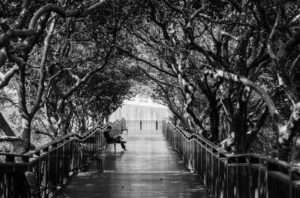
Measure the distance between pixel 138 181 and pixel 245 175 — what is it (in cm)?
678

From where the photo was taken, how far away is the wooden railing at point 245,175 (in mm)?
6469

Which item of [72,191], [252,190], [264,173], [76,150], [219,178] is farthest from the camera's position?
[76,150]

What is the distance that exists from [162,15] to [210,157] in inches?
309

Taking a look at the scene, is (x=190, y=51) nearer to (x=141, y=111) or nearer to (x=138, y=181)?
(x=138, y=181)

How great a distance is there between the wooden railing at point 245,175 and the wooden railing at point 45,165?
297 centimetres

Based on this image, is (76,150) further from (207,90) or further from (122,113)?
(122,113)

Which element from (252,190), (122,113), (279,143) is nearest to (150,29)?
(279,143)

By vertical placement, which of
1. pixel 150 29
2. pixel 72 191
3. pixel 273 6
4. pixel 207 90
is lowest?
pixel 72 191

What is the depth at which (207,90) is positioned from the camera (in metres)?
20.5

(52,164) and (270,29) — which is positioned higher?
(270,29)

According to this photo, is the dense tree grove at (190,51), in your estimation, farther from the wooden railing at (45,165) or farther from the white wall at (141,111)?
the white wall at (141,111)

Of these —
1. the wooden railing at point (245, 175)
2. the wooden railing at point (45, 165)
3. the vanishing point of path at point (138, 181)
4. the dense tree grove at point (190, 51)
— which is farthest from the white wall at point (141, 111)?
the wooden railing at point (245, 175)

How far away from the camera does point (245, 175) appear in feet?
29.7

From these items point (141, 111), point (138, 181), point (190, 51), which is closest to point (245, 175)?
point (138, 181)
